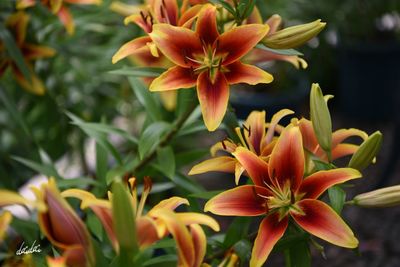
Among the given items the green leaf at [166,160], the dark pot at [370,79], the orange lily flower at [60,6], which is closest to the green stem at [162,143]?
the green leaf at [166,160]

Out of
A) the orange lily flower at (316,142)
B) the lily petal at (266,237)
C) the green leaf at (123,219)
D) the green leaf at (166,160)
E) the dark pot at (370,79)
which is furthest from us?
the dark pot at (370,79)

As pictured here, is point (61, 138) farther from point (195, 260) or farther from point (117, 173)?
point (195, 260)

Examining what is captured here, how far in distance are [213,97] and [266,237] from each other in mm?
152

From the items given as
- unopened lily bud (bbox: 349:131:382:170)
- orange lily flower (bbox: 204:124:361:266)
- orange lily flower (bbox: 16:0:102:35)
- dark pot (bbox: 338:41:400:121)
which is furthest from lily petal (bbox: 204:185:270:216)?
dark pot (bbox: 338:41:400:121)

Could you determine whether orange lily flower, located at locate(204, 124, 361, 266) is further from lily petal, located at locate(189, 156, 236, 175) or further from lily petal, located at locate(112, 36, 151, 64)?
lily petal, located at locate(112, 36, 151, 64)

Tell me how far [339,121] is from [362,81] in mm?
169

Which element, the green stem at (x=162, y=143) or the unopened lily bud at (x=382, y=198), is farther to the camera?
the green stem at (x=162, y=143)

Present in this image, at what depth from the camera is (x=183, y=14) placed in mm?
685

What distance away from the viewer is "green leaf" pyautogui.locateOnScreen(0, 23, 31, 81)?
3.01 ft

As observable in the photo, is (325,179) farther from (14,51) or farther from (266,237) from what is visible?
(14,51)

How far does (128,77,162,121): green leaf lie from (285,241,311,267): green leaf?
0.32 m

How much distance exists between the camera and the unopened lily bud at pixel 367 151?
24.1 inches

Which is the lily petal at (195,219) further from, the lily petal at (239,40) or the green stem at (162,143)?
the green stem at (162,143)

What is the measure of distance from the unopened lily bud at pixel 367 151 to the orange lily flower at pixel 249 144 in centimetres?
8
